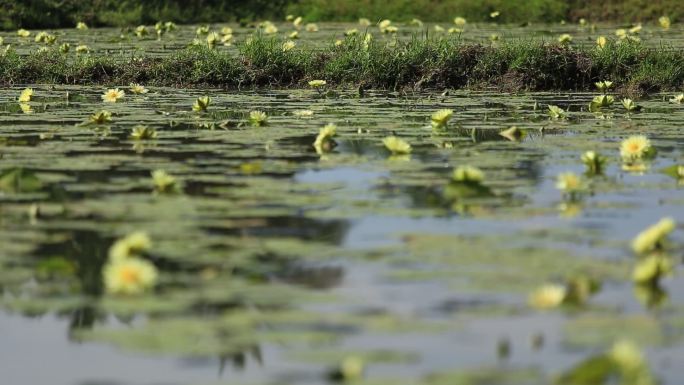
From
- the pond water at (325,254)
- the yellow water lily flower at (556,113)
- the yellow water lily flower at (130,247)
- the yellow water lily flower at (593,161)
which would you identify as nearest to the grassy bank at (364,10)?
the yellow water lily flower at (556,113)

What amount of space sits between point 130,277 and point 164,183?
133cm

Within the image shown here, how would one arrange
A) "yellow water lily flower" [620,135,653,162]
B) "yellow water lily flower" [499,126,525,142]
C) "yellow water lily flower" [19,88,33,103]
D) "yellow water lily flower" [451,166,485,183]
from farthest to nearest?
1. "yellow water lily flower" [19,88,33,103]
2. "yellow water lily flower" [499,126,525,142]
3. "yellow water lily flower" [620,135,653,162]
4. "yellow water lily flower" [451,166,485,183]

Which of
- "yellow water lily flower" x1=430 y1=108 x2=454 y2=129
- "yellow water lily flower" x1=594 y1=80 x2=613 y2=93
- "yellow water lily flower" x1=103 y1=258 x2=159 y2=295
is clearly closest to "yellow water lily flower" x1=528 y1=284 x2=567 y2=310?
"yellow water lily flower" x1=103 y1=258 x2=159 y2=295

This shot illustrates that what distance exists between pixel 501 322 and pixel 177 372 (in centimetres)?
72

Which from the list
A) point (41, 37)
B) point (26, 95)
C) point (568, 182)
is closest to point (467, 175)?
point (568, 182)

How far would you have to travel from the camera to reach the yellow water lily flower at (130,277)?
2844 millimetres

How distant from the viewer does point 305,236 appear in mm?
3533

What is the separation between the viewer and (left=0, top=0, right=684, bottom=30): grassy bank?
1989 cm

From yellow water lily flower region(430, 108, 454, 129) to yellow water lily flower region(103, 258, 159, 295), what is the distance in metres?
3.47

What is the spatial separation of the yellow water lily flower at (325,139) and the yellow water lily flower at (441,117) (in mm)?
756

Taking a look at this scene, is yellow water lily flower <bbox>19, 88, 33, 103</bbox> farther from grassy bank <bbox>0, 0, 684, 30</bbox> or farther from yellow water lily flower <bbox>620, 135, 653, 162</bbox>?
grassy bank <bbox>0, 0, 684, 30</bbox>

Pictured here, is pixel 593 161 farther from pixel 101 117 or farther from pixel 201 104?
pixel 201 104

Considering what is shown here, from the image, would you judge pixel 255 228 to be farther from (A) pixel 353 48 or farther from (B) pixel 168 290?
(A) pixel 353 48

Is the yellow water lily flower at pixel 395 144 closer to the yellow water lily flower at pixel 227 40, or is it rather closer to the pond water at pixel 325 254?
the pond water at pixel 325 254
